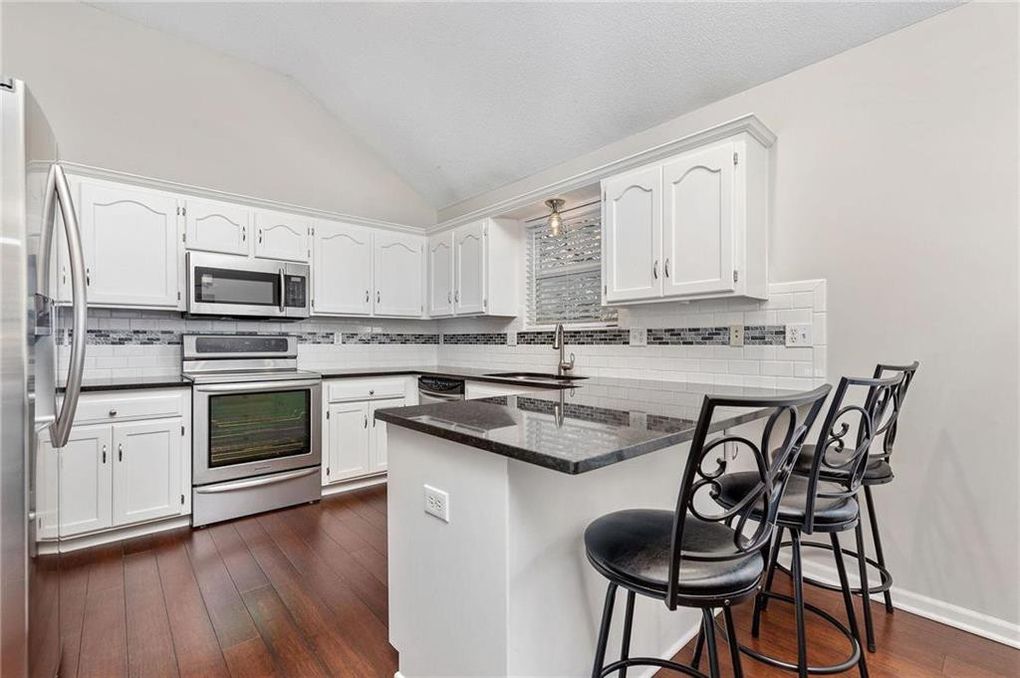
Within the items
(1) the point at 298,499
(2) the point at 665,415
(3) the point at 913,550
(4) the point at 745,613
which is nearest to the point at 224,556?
(1) the point at 298,499

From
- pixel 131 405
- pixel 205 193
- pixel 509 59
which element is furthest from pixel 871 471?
pixel 205 193

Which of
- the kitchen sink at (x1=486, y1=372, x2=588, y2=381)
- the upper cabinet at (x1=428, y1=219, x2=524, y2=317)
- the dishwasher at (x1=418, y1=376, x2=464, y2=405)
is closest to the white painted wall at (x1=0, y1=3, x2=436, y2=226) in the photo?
the upper cabinet at (x1=428, y1=219, x2=524, y2=317)

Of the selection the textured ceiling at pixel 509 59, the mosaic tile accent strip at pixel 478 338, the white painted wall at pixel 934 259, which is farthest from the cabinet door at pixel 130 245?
the white painted wall at pixel 934 259

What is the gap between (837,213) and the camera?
Result: 2303mm

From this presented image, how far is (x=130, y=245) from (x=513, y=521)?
3.21 meters

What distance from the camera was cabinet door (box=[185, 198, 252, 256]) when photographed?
128 inches

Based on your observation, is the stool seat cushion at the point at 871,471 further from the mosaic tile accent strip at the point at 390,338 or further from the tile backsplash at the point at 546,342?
the mosaic tile accent strip at the point at 390,338

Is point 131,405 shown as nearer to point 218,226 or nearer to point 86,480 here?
point 86,480

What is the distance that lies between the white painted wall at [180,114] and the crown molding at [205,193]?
226 mm

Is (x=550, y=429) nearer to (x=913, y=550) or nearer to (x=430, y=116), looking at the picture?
(x=913, y=550)

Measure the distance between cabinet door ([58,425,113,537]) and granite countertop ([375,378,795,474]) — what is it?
2134mm

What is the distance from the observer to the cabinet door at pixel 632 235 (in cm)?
261

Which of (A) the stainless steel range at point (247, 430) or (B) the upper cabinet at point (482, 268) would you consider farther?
(B) the upper cabinet at point (482, 268)

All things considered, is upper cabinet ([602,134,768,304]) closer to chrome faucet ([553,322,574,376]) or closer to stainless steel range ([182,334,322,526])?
chrome faucet ([553,322,574,376])
